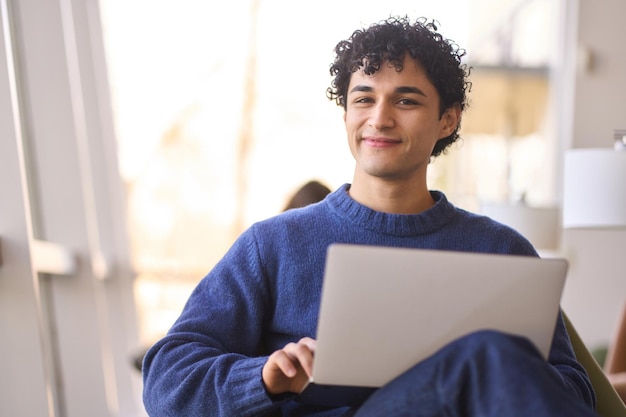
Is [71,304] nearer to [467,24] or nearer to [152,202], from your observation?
[152,202]

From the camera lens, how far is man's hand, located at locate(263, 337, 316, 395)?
1.03 metres

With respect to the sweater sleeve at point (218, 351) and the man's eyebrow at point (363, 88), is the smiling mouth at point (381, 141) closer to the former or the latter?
the man's eyebrow at point (363, 88)

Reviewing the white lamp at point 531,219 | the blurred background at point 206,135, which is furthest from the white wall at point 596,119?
the white lamp at point 531,219

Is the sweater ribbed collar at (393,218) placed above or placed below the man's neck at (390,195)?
below

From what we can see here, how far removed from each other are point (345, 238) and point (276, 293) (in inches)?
7.6

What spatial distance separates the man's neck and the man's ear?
16 centimetres

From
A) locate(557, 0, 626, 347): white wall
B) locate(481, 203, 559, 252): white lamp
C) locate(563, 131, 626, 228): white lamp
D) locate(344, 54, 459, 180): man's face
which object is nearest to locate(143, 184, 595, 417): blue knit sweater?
locate(344, 54, 459, 180): man's face

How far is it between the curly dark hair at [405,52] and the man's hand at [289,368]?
61 cm

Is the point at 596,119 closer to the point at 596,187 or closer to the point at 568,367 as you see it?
the point at 596,187

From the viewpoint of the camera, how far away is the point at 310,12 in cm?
321

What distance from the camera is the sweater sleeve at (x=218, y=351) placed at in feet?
3.65

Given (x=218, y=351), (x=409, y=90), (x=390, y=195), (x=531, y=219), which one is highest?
(x=409, y=90)

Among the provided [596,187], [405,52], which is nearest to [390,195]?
[405,52]

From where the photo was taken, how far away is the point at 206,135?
3154 millimetres
